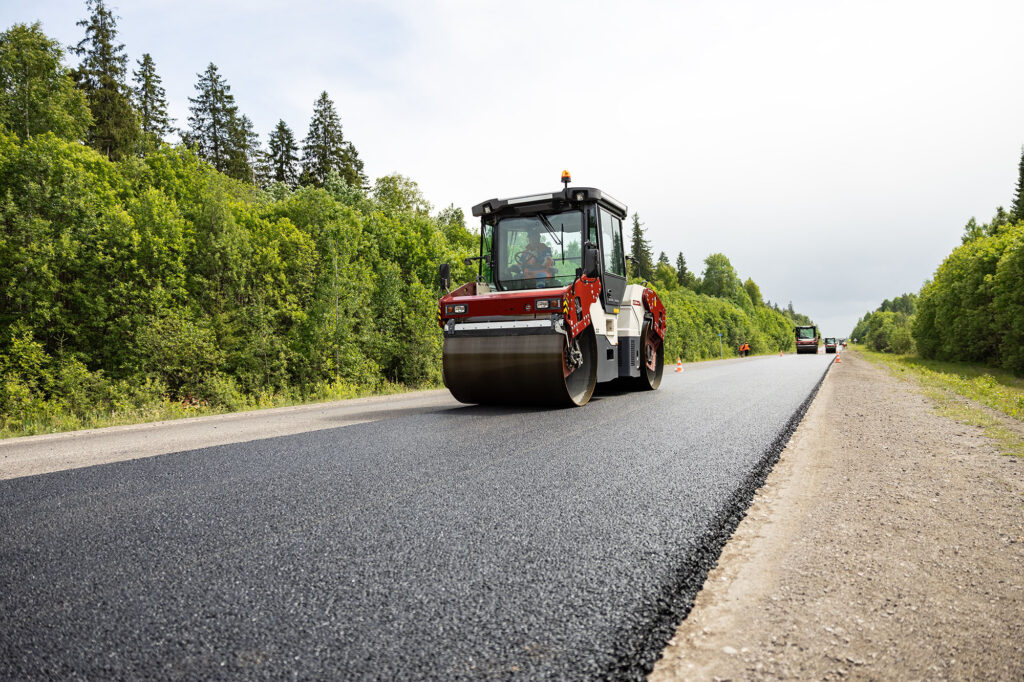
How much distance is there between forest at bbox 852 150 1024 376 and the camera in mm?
27031

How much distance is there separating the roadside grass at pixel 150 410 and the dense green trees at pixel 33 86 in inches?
611

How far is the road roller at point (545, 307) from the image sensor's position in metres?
8.00

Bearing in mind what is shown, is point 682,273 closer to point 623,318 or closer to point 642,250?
point 642,250

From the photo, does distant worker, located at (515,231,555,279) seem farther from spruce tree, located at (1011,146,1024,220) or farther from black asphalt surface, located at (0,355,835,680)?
spruce tree, located at (1011,146,1024,220)

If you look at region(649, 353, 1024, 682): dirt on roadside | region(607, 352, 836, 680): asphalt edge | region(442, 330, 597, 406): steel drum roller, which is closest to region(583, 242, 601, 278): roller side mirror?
region(442, 330, 597, 406): steel drum roller

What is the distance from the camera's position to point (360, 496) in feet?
11.6

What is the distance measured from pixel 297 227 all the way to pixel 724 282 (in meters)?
88.7

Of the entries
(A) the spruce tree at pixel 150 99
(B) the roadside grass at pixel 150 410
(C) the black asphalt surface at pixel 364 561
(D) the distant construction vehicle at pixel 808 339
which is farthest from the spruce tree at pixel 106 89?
(D) the distant construction vehicle at pixel 808 339

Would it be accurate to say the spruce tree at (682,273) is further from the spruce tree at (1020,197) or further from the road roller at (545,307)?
the road roller at (545,307)

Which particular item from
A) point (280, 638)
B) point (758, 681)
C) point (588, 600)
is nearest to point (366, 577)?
point (280, 638)

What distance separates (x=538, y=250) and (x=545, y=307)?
1793 mm

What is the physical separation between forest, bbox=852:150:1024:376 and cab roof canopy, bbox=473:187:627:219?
87.9 feet

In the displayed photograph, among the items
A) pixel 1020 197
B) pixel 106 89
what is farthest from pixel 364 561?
pixel 1020 197

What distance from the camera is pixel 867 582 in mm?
2375
